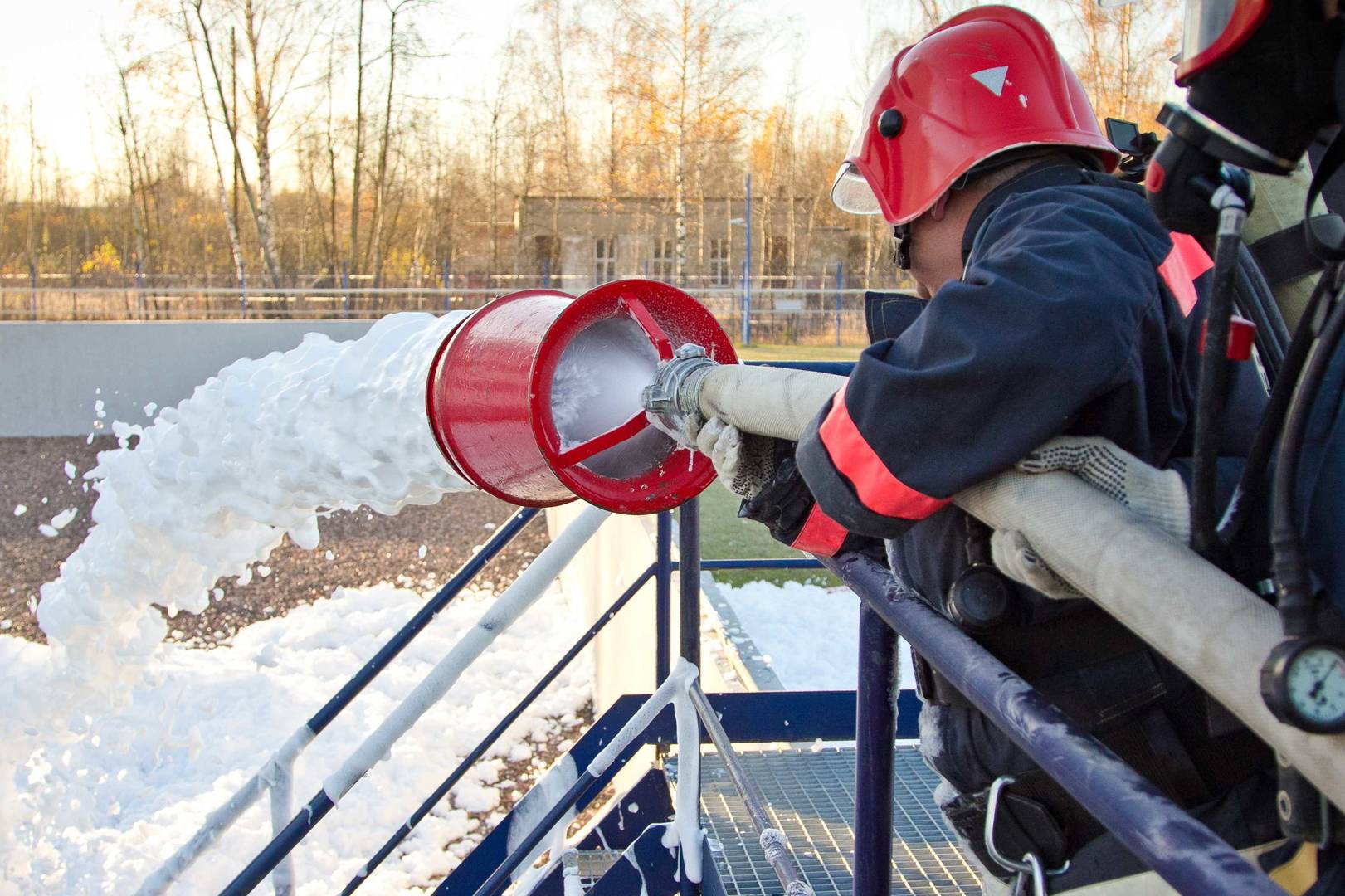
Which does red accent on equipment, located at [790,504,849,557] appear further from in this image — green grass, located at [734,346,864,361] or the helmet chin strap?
green grass, located at [734,346,864,361]

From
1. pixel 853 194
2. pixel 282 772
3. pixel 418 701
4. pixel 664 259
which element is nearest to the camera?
pixel 853 194

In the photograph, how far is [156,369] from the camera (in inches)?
496

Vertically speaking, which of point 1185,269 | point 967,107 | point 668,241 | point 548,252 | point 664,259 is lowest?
point 1185,269

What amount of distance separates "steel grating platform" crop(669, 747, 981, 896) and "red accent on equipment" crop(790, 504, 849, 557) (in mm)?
1217

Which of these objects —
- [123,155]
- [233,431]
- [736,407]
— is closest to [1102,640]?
[736,407]

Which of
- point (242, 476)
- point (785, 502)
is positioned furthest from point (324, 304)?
point (785, 502)

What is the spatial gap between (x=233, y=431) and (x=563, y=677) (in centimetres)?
440

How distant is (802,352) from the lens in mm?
19719

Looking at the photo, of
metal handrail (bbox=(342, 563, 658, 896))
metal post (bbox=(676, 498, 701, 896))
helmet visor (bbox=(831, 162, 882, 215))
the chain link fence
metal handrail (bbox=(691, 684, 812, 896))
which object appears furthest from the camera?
the chain link fence

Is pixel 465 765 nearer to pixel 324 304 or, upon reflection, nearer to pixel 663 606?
pixel 663 606

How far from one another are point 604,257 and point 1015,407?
2968 cm

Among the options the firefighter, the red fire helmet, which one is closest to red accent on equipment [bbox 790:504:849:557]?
the firefighter

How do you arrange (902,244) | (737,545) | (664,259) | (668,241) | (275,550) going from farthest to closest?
(668,241) < (664,259) < (275,550) < (737,545) < (902,244)

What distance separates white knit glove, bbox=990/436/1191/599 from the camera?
106cm
